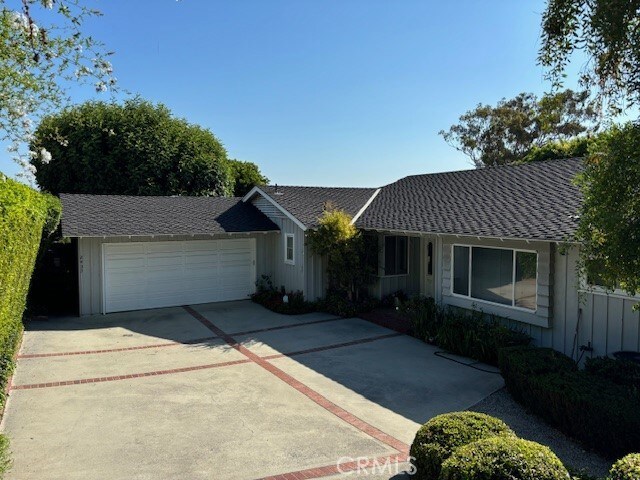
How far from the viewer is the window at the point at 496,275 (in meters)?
10.6

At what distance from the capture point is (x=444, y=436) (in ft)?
17.0

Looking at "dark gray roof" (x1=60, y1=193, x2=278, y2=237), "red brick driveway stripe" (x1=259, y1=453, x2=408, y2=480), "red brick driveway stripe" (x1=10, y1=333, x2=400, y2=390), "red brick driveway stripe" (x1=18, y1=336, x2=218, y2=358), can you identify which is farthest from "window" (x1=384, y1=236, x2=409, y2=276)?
"red brick driveway stripe" (x1=259, y1=453, x2=408, y2=480)

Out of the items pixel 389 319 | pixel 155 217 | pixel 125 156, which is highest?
pixel 125 156

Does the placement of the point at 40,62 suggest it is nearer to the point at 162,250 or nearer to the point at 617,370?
the point at 617,370

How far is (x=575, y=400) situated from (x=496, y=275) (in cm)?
503

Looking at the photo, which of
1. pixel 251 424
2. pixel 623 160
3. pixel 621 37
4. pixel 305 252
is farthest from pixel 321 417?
pixel 305 252

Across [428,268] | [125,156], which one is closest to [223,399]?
[428,268]

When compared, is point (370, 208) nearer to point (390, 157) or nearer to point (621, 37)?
point (390, 157)

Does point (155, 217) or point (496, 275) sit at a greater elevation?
point (155, 217)

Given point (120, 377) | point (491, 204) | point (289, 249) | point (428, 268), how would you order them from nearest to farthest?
point (120, 377) < point (491, 204) < point (428, 268) < point (289, 249)

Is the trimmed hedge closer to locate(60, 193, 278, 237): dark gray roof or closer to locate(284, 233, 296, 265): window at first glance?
locate(284, 233, 296, 265): window

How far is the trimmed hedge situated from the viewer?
6164 mm

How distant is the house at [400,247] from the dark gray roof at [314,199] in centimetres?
8

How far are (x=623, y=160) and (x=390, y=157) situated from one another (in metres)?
18.5
